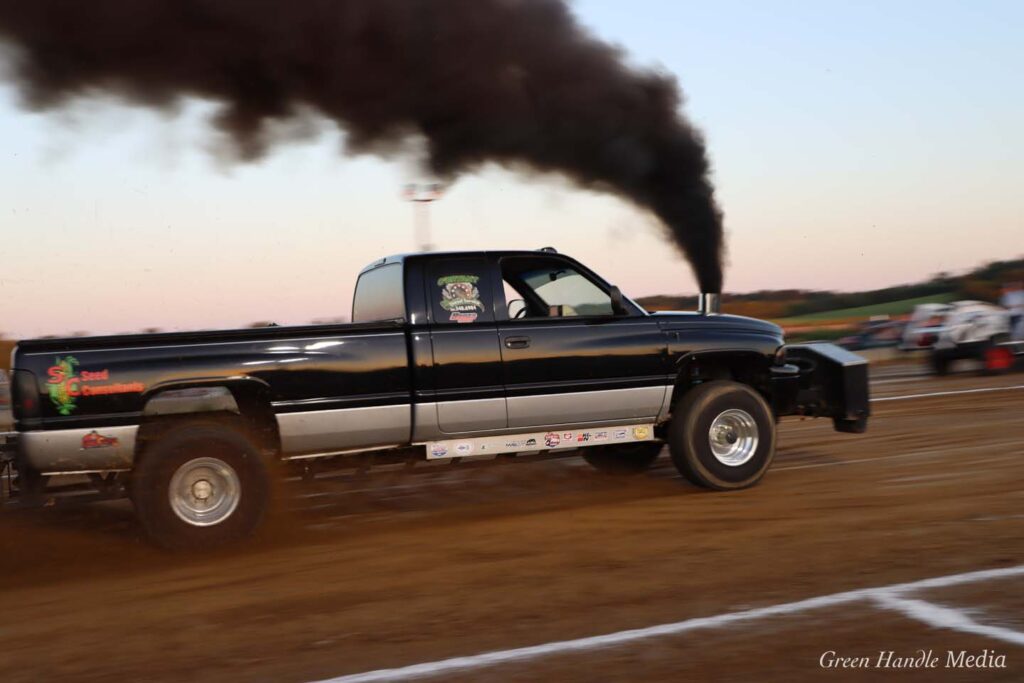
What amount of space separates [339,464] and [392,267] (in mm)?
1493

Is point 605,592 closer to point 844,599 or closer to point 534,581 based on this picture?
point 534,581

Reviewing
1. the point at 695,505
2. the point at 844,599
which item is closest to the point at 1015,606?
the point at 844,599

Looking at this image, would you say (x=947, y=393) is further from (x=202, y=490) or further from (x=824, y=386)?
(x=202, y=490)

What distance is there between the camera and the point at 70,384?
5.95 m

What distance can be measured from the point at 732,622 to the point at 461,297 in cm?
336

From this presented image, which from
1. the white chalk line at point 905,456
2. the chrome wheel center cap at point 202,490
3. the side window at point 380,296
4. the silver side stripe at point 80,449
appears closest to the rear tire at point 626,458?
the white chalk line at point 905,456

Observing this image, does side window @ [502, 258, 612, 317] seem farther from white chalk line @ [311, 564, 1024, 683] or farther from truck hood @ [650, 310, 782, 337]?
white chalk line @ [311, 564, 1024, 683]

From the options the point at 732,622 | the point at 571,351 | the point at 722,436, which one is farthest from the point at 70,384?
the point at 722,436

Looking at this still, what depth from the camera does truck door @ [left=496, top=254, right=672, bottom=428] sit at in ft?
23.5

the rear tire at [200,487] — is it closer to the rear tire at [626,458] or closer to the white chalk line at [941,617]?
the rear tire at [626,458]

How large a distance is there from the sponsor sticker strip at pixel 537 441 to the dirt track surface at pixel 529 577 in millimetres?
482

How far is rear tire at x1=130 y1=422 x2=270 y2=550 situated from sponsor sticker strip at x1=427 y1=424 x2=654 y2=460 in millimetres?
1267

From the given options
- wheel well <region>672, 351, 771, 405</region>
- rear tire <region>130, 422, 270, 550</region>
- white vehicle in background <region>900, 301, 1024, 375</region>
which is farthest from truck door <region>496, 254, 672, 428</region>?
white vehicle in background <region>900, 301, 1024, 375</region>

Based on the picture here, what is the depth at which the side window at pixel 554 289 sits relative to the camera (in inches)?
297
